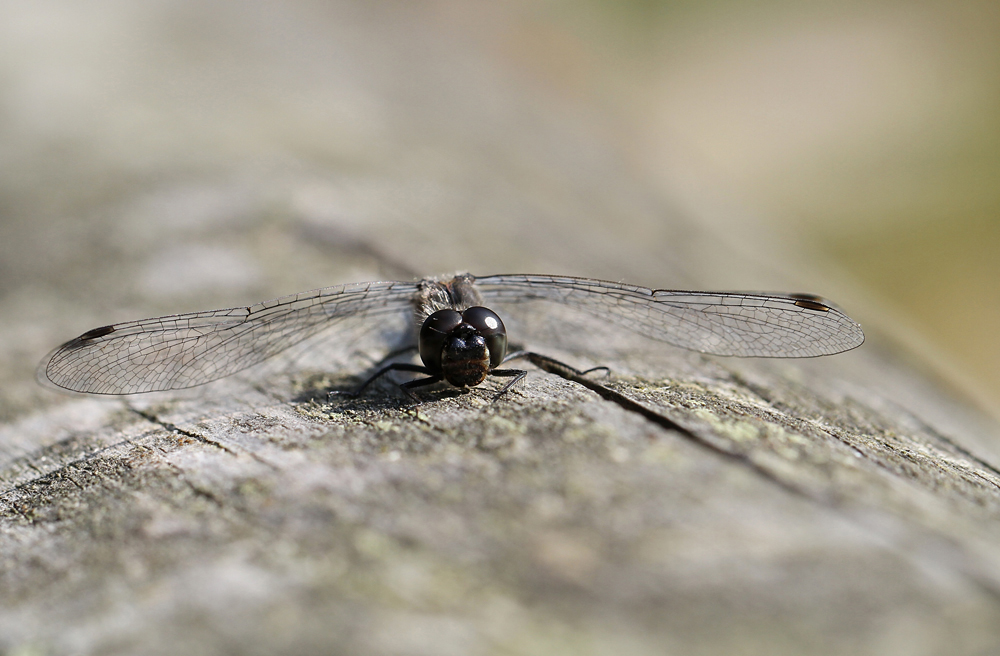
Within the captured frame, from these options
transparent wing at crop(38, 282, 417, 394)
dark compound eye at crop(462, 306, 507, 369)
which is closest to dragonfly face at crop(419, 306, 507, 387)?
dark compound eye at crop(462, 306, 507, 369)

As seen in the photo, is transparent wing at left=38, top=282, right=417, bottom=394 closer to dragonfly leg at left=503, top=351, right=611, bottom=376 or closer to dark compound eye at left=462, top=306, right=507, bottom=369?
dark compound eye at left=462, top=306, right=507, bottom=369

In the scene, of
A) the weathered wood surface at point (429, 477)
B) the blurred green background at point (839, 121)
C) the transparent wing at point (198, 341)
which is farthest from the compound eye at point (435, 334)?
the blurred green background at point (839, 121)

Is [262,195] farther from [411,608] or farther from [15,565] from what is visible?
[411,608]

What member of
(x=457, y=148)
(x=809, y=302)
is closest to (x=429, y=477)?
(x=809, y=302)

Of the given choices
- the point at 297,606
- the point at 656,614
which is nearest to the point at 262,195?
the point at 297,606

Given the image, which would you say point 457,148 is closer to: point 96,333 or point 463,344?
point 463,344

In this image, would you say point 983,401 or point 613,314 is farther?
point 983,401

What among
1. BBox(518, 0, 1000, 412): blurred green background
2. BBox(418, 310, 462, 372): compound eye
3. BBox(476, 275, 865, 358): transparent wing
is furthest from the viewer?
BBox(518, 0, 1000, 412): blurred green background
